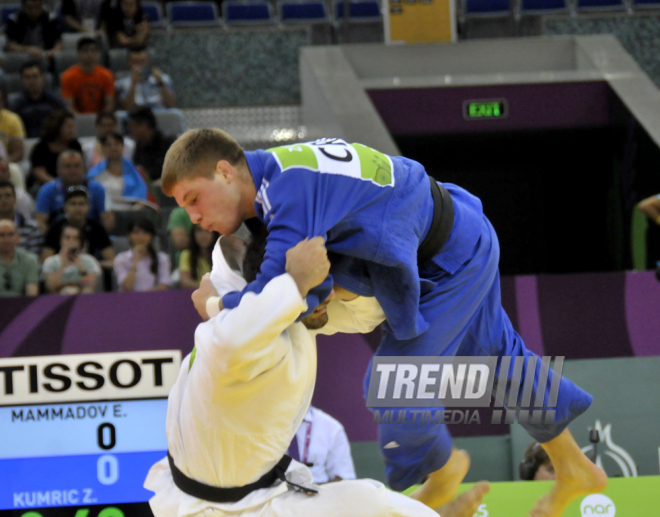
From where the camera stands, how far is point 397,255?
2.59 metres

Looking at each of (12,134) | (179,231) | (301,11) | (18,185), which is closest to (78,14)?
(301,11)

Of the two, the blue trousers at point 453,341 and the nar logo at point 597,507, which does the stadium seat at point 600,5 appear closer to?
the nar logo at point 597,507

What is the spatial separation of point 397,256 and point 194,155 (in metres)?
0.68

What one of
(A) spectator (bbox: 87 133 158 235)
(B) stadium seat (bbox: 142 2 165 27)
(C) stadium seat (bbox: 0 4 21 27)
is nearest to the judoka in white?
(A) spectator (bbox: 87 133 158 235)

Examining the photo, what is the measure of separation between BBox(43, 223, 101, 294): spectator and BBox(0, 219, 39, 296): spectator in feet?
0.27

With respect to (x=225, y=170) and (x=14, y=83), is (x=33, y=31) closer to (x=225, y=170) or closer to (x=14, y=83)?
(x=14, y=83)

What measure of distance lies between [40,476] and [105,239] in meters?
1.52

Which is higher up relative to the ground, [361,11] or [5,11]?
[5,11]

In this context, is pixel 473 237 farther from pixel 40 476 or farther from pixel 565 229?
pixel 565 229

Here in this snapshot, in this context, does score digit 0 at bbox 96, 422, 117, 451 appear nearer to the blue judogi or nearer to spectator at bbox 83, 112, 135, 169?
the blue judogi

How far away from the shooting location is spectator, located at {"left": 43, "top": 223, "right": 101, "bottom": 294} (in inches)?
197

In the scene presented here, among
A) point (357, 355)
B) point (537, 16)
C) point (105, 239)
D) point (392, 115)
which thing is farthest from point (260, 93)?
point (357, 355)

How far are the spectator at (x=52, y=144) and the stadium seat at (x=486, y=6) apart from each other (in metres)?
5.24

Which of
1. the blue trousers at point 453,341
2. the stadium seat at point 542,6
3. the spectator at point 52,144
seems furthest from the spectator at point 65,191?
the stadium seat at point 542,6
